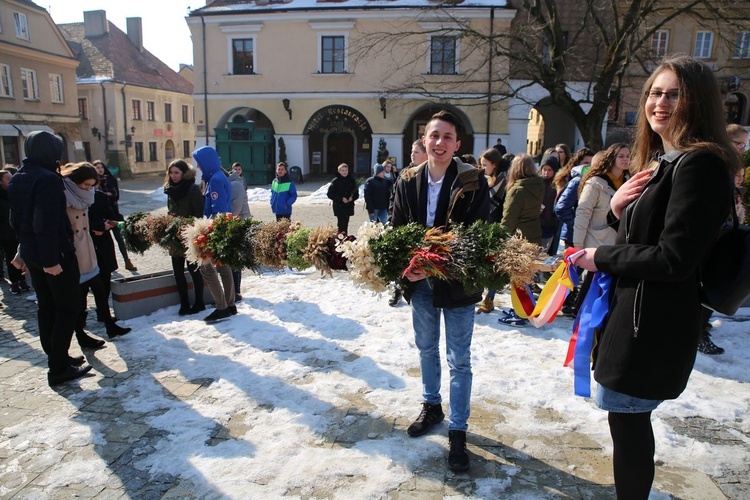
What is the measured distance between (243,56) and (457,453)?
27.2 m

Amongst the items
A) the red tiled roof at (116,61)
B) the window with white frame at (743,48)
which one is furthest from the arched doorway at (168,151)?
the window with white frame at (743,48)

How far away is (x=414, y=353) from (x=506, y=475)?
200cm

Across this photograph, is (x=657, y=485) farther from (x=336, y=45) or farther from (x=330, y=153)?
(x=330, y=153)

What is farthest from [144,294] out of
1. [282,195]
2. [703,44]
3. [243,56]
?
[703,44]

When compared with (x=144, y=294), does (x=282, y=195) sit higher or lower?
higher

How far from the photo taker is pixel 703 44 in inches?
1097

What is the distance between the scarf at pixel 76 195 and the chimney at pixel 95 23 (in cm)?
4193

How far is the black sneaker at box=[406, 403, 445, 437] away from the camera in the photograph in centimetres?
367

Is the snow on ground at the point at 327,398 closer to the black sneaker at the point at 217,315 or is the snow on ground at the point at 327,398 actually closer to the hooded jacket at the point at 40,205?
the black sneaker at the point at 217,315

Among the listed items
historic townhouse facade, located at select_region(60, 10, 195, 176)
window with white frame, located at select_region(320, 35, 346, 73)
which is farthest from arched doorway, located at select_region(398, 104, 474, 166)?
historic townhouse facade, located at select_region(60, 10, 195, 176)

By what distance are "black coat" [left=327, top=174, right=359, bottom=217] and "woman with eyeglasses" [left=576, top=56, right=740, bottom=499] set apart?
8226 millimetres

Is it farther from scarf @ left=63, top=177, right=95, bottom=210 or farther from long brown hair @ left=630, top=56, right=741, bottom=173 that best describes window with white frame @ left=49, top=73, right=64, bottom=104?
long brown hair @ left=630, top=56, right=741, bottom=173

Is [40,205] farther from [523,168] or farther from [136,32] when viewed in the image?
[136,32]

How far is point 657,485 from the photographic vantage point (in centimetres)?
314
